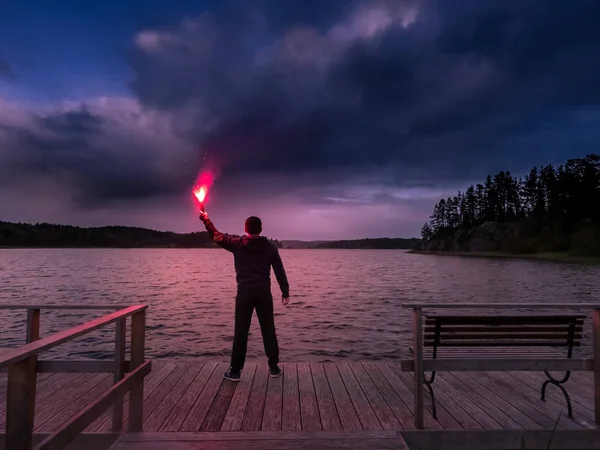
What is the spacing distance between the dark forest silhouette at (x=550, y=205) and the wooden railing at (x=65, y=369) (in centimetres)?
10081

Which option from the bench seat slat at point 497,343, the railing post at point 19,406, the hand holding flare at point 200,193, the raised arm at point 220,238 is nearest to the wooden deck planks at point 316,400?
the bench seat slat at point 497,343

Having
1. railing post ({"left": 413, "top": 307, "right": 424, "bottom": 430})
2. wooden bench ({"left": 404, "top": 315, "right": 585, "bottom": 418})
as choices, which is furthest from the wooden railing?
wooden bench ({"left": 404, "top": 315, "right": 585, "bottom": 418})

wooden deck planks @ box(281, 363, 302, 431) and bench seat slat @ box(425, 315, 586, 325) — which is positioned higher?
bench seat slat @ box(425, 315, 586, 325)

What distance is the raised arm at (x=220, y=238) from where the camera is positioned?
5.89 meters

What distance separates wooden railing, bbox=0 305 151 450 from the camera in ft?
8.67

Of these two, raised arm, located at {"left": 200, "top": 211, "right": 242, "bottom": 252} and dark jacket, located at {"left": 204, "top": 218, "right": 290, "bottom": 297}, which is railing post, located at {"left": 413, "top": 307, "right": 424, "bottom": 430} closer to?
dark jacket, located at {"left": 204, "top": 218, "right": 290, "bottom": 297}

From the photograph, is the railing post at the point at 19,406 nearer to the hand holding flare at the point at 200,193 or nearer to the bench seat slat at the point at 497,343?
the hand holding flare at the point at 200,193

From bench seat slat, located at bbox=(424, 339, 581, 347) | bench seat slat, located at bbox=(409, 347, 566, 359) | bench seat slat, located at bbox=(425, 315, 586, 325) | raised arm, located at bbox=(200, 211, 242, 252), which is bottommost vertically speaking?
bench seat slat, located at bbox=(409, 347, 566, 359)

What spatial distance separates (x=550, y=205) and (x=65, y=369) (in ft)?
479

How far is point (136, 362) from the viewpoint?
15.1 ft

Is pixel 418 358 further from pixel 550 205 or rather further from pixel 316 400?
pixel 550 205

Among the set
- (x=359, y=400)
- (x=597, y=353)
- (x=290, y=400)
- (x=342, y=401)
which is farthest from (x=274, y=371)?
(x=597, y=353)

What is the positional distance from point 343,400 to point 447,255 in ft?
566

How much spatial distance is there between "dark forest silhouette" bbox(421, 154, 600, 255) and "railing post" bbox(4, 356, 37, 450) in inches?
4027
